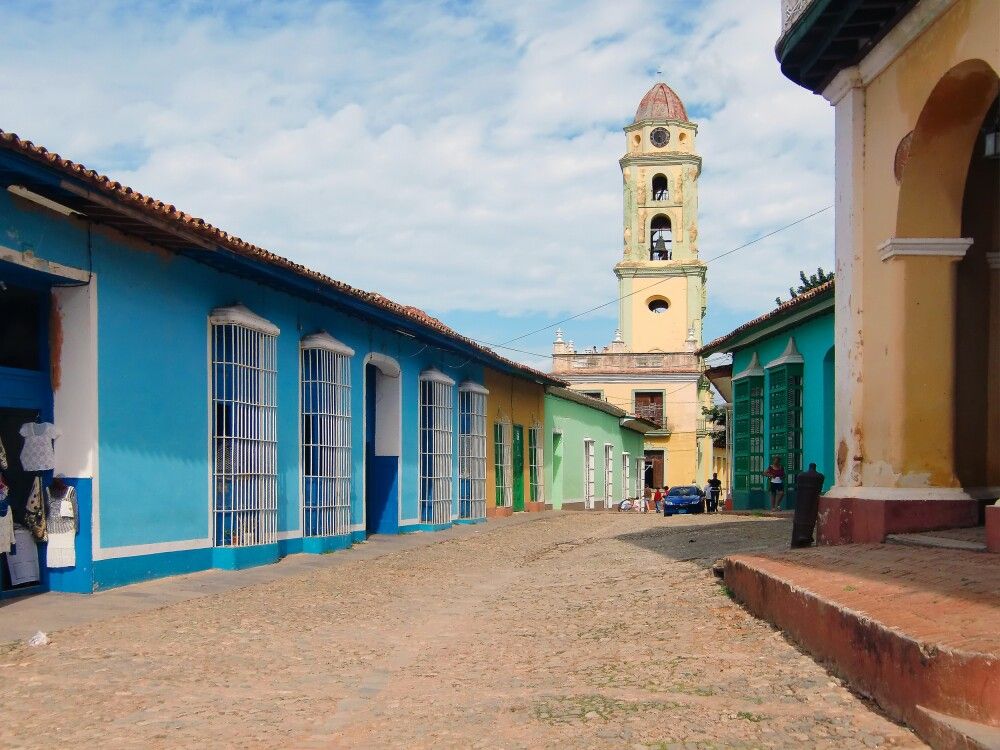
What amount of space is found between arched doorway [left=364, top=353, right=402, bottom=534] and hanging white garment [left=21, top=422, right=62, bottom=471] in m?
7.38

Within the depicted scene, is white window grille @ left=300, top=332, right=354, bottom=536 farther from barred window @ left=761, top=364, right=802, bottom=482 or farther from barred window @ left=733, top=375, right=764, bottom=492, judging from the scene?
barred window @ left=733, top=375, right=764, bottom=492

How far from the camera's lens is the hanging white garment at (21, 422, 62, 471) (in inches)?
335

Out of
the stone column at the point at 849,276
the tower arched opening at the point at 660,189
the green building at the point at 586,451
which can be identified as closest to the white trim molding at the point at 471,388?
the green building at the point at 586,451

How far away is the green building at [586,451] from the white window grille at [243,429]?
15.8m

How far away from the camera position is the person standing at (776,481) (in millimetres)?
19219

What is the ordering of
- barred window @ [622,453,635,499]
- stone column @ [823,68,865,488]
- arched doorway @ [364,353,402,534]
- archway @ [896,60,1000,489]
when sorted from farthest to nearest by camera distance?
barred window @ [622,453,635,499] → arched doorway @ [364,353,402,534] → stone column @ [823,68,865,488] → archway @ [896,60,1000,489]

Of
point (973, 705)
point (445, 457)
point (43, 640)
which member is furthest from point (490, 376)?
point (973, 705)

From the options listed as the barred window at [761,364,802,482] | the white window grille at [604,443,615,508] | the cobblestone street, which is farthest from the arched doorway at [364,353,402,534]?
the white window grille at [604,443,615,508]

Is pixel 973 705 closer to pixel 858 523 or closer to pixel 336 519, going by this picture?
pixel 858 523

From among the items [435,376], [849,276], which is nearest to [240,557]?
[849,276]

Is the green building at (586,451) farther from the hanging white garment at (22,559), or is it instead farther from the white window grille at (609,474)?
the hanging white garment at (22,559)

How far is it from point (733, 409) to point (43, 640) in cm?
1787

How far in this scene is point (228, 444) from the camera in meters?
10.9

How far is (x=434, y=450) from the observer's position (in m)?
17.2
